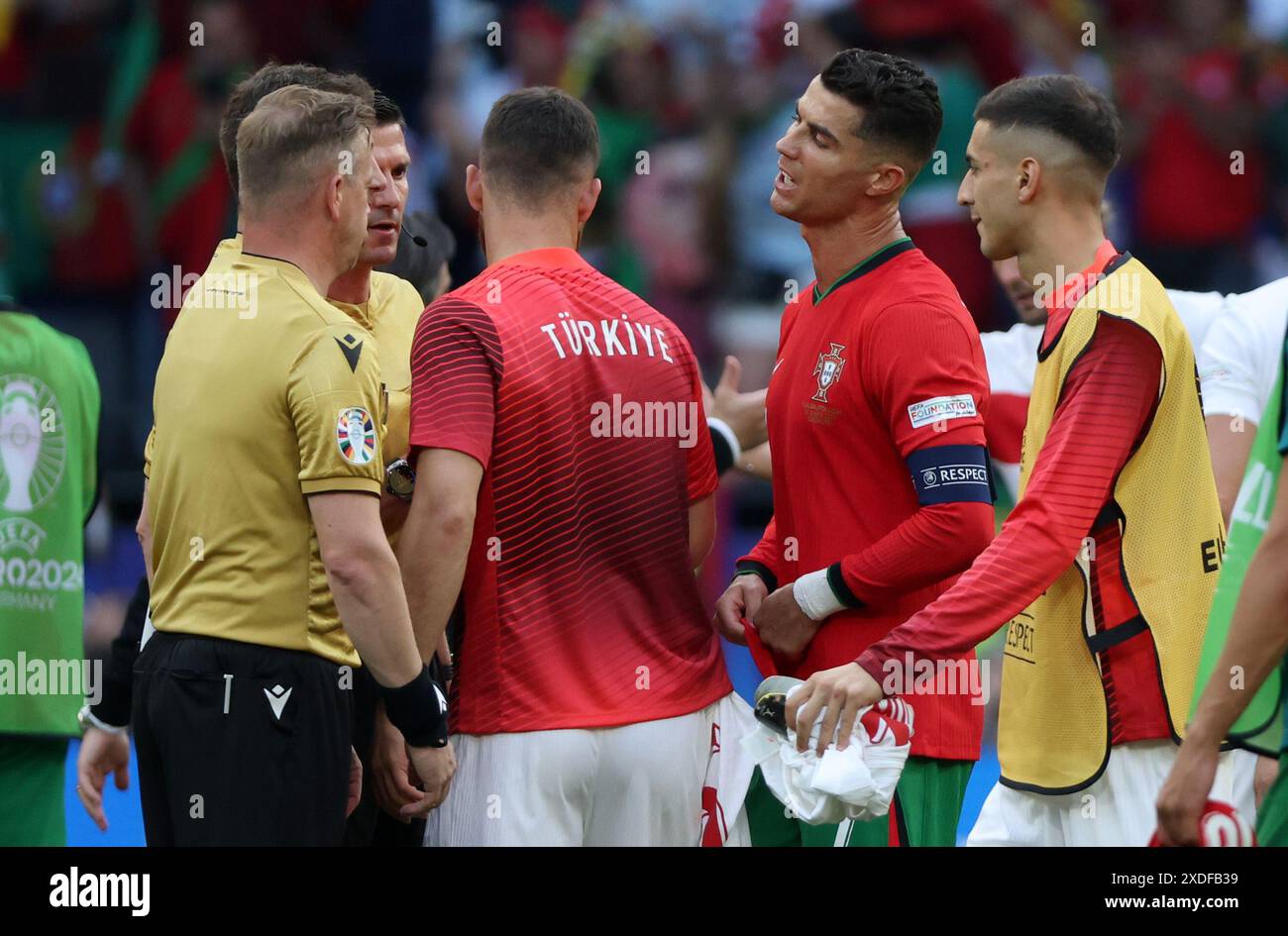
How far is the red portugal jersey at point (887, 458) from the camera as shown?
3465 mm

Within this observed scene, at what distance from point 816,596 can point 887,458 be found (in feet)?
1.09

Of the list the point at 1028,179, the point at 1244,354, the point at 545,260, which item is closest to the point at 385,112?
the point at 545,260

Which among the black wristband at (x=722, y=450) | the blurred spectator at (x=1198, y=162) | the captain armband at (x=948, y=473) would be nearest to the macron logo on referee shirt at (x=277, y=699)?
the captain armband at (x=948, y=473)

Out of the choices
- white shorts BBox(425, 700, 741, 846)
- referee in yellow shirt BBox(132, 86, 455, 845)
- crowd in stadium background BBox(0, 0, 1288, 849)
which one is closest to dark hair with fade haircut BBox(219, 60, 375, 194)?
referee in yellow shirt BBox(132, 86, 455, 845)

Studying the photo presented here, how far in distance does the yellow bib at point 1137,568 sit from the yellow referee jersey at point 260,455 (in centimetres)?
140

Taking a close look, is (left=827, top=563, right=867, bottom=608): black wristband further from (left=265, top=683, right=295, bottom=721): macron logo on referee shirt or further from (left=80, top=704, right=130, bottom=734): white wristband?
(left=80, top=704, right=130, bottom=734): white wristband

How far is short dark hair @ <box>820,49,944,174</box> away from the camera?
3.76 metres

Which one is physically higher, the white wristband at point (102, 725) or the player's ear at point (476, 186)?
the player's ear at point (476, 186)

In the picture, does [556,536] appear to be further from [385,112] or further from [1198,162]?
[1198,162]

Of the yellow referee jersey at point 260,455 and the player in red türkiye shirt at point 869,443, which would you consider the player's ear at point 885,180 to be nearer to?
the player in red türkiye shirt at point 869,443

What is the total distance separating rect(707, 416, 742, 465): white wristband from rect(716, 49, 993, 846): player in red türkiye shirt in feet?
1.36

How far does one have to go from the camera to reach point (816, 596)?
3.59 meters
